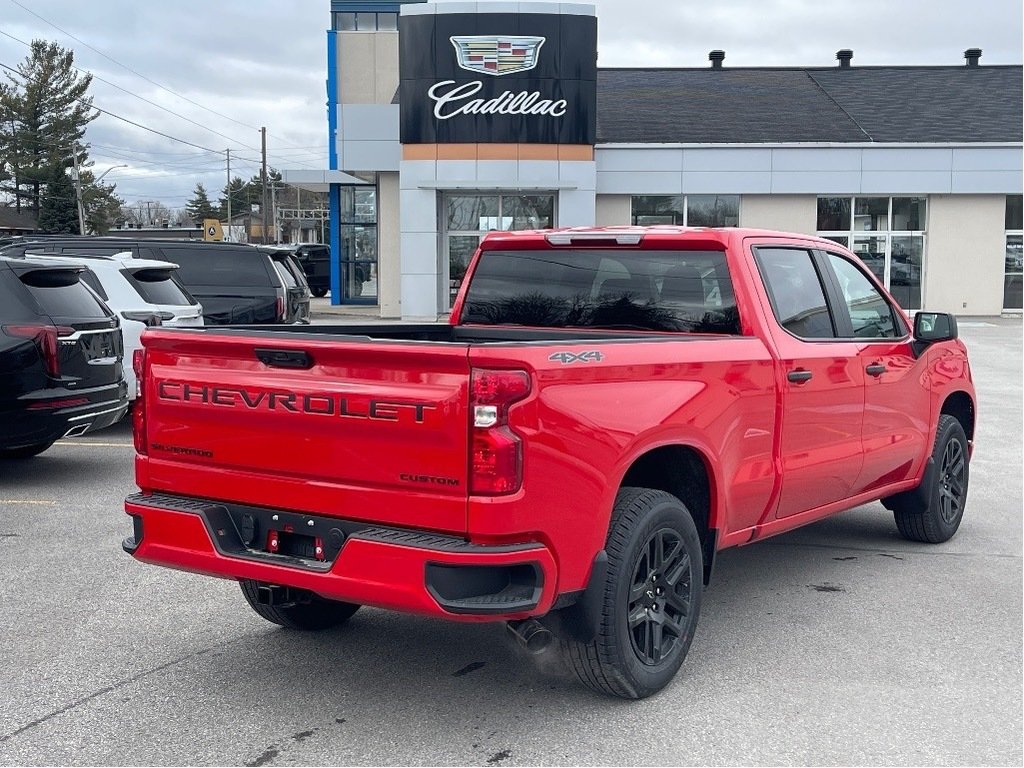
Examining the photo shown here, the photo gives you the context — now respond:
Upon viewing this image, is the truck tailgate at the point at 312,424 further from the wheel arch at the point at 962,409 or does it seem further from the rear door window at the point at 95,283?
the rear door window at the point at 95,283

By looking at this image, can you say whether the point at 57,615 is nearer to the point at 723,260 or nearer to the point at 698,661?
the point at 698,661

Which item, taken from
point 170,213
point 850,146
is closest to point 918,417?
point 850,146

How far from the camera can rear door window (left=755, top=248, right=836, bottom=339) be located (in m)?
5.59

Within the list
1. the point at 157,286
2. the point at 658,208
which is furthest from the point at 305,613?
the point at 658,208

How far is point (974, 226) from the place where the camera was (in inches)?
1216

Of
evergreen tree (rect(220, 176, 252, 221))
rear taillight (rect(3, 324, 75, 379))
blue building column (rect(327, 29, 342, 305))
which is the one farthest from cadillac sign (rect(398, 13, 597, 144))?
evergreen tree (rect(220, 176, 252, 221))

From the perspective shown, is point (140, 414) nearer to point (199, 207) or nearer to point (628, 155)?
point (628, 155)

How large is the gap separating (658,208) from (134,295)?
20797 millimetres

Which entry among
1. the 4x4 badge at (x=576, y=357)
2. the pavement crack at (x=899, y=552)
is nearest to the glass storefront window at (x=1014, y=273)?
the pavement crack at (x=899, y=552)

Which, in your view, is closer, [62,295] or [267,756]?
[267,756]

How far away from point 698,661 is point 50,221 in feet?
261

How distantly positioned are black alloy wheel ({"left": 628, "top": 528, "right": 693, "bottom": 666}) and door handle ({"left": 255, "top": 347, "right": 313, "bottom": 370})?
57.4 inches

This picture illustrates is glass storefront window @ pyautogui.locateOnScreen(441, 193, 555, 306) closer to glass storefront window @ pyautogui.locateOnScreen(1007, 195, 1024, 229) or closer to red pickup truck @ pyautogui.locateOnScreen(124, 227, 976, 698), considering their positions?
glass storefront window @ pyautogui.locateOnScreen(1007, 195, 1024, 229)

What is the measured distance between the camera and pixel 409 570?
152 inches
